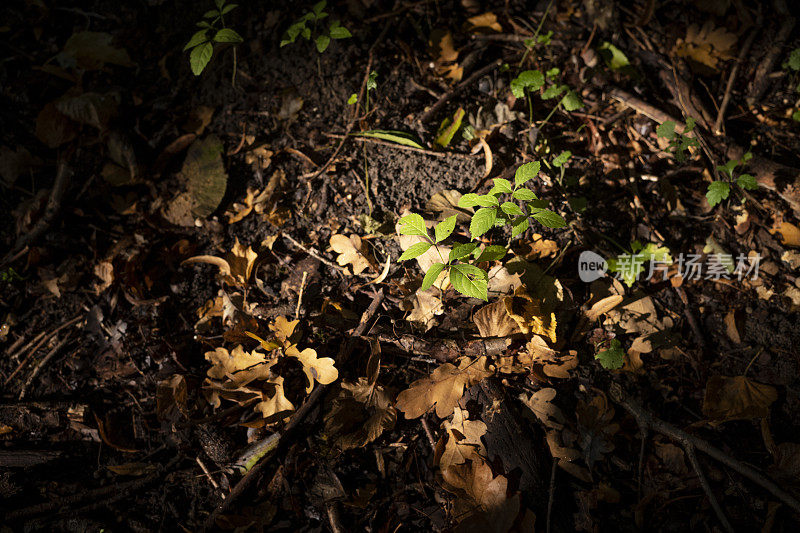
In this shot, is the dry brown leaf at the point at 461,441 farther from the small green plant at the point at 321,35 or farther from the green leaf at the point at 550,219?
the small green plant at the point at 321,35

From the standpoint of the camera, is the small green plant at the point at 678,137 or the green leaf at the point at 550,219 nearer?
the green leaf at the point at 550,219

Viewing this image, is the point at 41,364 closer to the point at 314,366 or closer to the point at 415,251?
the point at 314,366

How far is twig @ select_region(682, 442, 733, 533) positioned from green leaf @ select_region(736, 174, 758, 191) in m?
1.68

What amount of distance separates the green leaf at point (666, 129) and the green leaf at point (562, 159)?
63 cm

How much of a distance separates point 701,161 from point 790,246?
2.45 feet

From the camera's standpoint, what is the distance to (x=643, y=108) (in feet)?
9.00

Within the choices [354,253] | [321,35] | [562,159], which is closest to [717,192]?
[562,159]

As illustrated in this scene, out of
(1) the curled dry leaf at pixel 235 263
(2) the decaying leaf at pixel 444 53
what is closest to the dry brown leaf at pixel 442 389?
(1) the curled dry leaf at pixel 235 263

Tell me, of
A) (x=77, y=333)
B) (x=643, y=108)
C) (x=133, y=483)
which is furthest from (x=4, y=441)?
(x=643, y=108)

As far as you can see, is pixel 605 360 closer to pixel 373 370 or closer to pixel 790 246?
pixel 373 370

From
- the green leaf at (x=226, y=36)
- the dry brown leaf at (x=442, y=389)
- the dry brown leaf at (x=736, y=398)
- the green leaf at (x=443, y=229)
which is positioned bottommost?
the dry brown leaf at (x=736, y=398)

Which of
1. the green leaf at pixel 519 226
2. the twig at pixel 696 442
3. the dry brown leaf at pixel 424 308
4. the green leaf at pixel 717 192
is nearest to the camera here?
the twig at pixel 696 442

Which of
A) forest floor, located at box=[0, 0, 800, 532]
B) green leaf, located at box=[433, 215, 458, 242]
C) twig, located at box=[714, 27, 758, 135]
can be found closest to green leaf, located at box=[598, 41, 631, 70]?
forest floor, located at box=[0, 0, 800, 532]

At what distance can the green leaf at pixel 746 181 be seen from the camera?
244 cm
